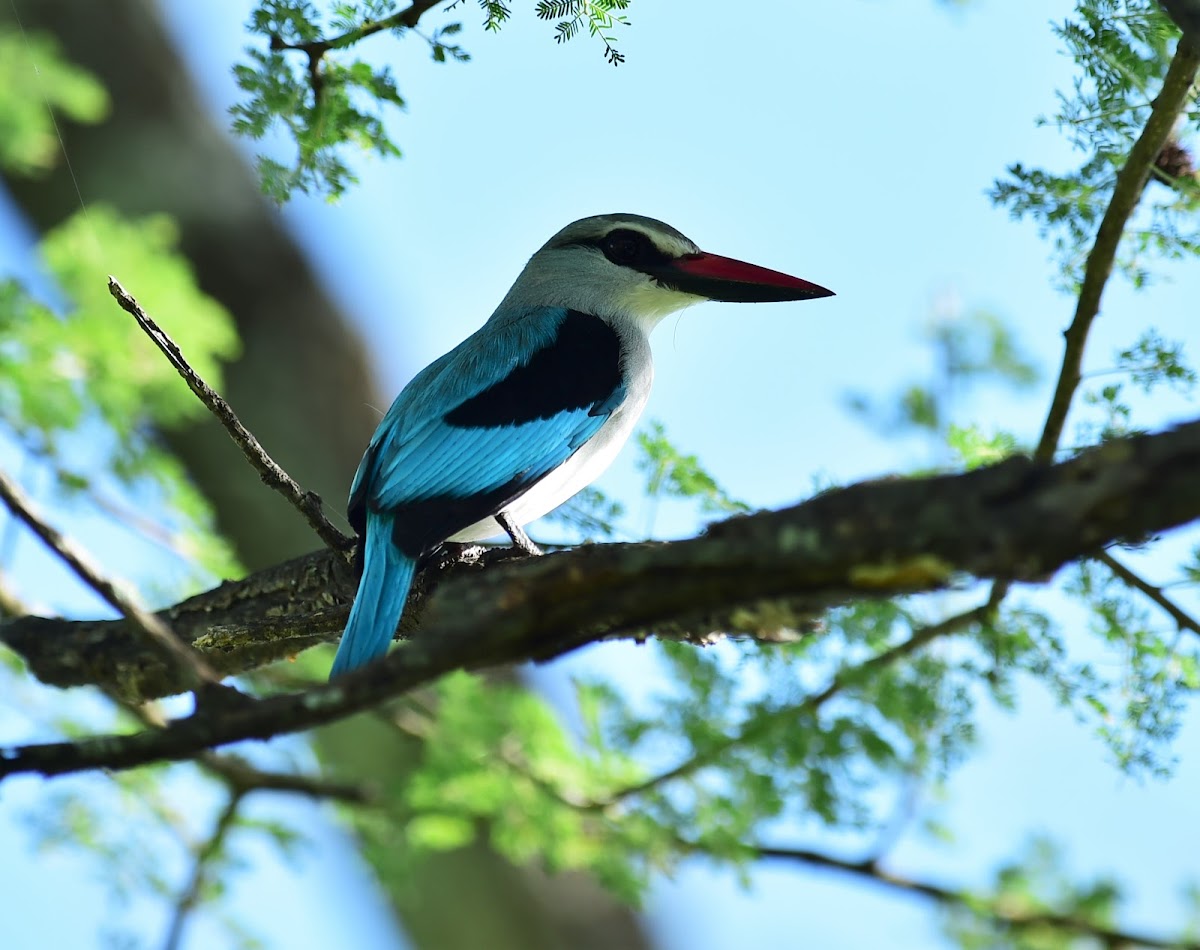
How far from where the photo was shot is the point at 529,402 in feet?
10.9

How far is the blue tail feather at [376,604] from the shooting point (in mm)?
2648

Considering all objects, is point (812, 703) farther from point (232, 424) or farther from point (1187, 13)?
point (1187, 13)

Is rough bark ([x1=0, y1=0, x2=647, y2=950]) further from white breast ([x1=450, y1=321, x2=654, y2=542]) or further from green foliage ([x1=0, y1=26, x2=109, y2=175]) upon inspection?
white breast ([x1=450, y1=321, x2=654, y2=542])

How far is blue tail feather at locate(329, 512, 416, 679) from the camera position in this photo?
2648 mm

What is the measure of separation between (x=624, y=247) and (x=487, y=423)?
1.13m

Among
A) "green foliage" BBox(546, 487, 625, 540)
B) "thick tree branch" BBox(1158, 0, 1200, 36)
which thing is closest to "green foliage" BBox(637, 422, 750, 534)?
"green foliage" BBox(546, 487, 625, 540)

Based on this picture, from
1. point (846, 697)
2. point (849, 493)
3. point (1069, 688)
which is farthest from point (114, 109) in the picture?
point (849, 493)

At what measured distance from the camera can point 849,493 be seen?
1.49 meters

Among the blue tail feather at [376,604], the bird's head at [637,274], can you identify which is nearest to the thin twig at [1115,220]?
the bird's head at [637,274]

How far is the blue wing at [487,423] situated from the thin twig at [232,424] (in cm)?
23

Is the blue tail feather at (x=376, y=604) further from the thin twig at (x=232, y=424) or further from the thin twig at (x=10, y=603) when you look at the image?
the thin twig at (x=10, y=603)

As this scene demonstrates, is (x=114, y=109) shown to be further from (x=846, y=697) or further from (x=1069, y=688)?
(x=1069, y=688)

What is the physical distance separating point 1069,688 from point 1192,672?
0.85 feet

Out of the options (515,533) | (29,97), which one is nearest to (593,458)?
(515,533)
